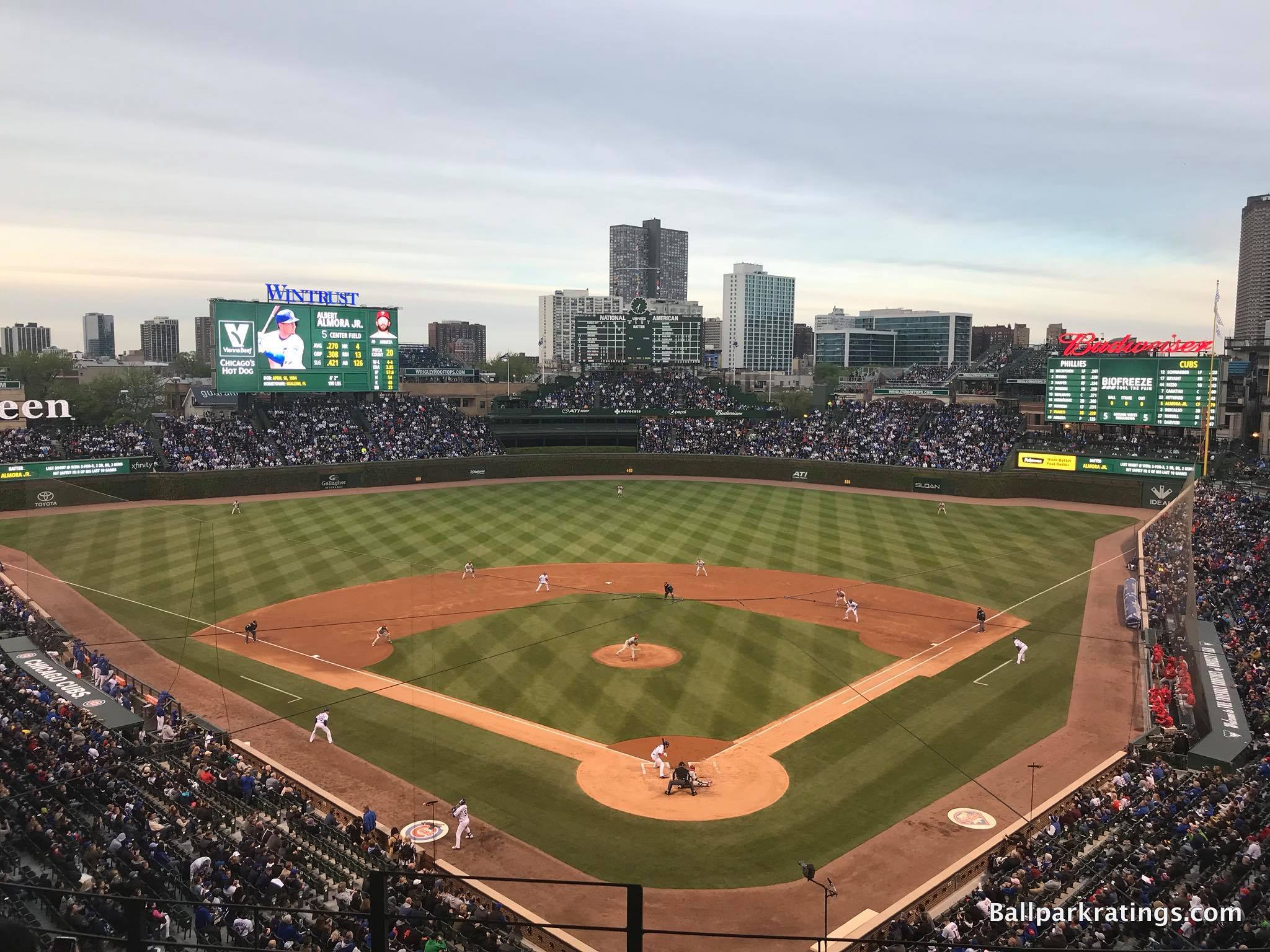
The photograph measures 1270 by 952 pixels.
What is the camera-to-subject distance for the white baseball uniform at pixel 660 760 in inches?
892

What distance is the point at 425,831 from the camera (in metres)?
19.8

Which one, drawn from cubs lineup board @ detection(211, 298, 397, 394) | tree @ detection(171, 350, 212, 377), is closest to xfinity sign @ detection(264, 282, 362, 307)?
Result: cubs lineup board @ detection(211, 298, 397, 394)

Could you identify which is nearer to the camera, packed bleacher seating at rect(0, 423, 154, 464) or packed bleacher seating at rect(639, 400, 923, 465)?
packed bleacher seating at rect(0, 423, 154, 464)

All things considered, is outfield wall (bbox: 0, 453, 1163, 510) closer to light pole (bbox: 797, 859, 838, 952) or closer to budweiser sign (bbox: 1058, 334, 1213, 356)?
budweiser sign (bbox: 1058, 334, 1213, 356)

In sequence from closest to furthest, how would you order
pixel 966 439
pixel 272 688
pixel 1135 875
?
pixel 1135 875 → pixel 272 688 → pixel 966 439

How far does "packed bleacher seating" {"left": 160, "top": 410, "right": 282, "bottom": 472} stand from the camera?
196 feet

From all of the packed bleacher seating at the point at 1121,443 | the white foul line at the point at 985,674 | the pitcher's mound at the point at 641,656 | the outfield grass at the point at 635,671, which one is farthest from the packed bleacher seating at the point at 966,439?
the pitcher's mound at the point at 641,656

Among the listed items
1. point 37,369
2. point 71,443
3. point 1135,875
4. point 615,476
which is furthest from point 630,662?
point 37,369

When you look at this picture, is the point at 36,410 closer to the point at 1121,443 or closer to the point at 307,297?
the point at 307,297

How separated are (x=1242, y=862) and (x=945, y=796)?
7417 millimetres

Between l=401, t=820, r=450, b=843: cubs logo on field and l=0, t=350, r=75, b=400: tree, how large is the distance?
111869mm

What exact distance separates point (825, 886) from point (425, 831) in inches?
341

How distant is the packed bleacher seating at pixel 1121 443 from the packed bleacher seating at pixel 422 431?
42.4m

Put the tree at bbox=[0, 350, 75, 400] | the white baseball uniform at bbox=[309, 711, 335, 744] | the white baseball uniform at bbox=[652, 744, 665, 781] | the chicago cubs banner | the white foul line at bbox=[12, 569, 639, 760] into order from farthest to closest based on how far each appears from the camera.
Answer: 1. the tree at bbox=[0, 350, 75, 400]
2. the white foul line at bbox=[12, 569, 639, 760]
3. the white baseball uniform at bbox=[309, 711, 335, 744]
4. the white baseball uniform at bbox=[652, 744, 665, 781]
5. the chicago cubs banner
